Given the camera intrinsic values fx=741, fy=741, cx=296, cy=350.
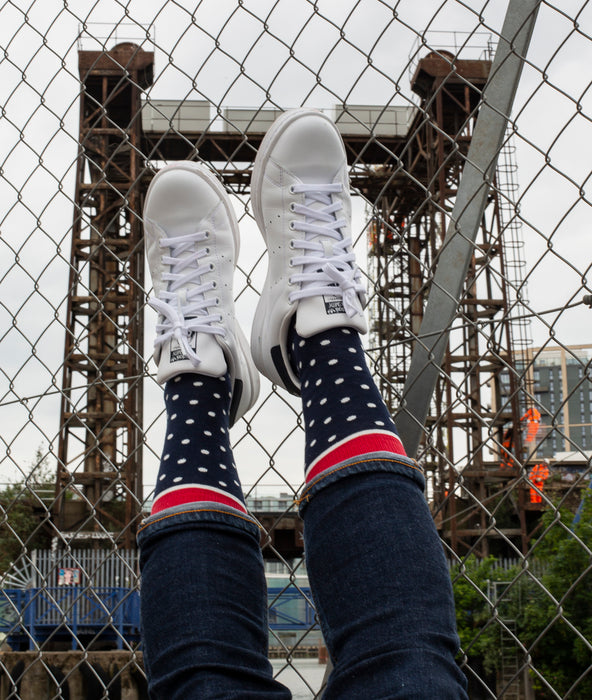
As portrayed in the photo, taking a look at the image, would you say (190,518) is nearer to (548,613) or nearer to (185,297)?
(185,297)

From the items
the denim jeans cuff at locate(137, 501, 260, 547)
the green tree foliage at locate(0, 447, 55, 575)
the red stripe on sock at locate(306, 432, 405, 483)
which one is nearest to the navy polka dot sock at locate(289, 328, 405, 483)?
the red stripe on sock at locate(306, 432, 405, 483)

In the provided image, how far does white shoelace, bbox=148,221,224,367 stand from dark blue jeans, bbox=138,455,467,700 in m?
0.34

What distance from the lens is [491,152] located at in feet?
4.17

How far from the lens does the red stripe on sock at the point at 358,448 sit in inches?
35.5

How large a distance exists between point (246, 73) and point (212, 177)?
24 centimetres

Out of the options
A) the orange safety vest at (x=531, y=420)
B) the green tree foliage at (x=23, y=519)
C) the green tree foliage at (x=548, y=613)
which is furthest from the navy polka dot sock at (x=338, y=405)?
the green tree foliage at (x=23, y=519)

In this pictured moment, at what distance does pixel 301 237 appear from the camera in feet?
4.14

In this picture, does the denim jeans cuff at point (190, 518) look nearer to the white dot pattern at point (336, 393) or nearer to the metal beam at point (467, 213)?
the white dot pattern at point (336, 393)

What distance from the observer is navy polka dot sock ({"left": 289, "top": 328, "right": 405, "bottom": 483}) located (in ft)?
3.01

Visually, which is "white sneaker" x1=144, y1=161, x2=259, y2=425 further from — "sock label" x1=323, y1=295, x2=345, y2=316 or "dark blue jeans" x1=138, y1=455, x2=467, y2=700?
"dark blue jeans" x1=138, y1=455, x2=467, y2=700

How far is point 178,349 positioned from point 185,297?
17cm

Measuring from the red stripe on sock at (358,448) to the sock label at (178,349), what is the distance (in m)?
0.34

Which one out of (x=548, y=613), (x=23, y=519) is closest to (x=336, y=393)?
(x=548, y=613)

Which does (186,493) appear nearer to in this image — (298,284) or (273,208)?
(298,284)
